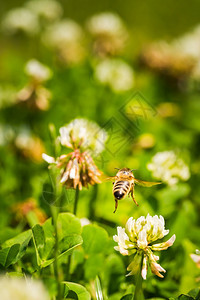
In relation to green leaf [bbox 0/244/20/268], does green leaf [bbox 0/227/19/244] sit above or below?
below

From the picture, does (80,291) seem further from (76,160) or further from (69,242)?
(76,160)

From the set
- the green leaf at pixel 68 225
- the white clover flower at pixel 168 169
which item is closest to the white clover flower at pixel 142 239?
the green leaf at pixel 68 225

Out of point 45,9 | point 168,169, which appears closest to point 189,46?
point 45,9

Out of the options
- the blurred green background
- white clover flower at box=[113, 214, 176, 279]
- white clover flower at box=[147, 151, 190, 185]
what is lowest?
the blurred green background

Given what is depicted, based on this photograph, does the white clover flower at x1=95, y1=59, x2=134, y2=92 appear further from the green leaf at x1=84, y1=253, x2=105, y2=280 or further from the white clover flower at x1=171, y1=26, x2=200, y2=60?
the green leaf at x1=84, y1=253, x2=105, y2=280

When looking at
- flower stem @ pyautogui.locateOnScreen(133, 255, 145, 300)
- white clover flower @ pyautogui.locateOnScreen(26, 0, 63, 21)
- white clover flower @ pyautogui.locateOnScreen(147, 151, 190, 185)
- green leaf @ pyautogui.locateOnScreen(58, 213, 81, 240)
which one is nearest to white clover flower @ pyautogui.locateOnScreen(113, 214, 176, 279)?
flower stem @ pyautogui.locateOnScreen(133, 255, 145, 300)
